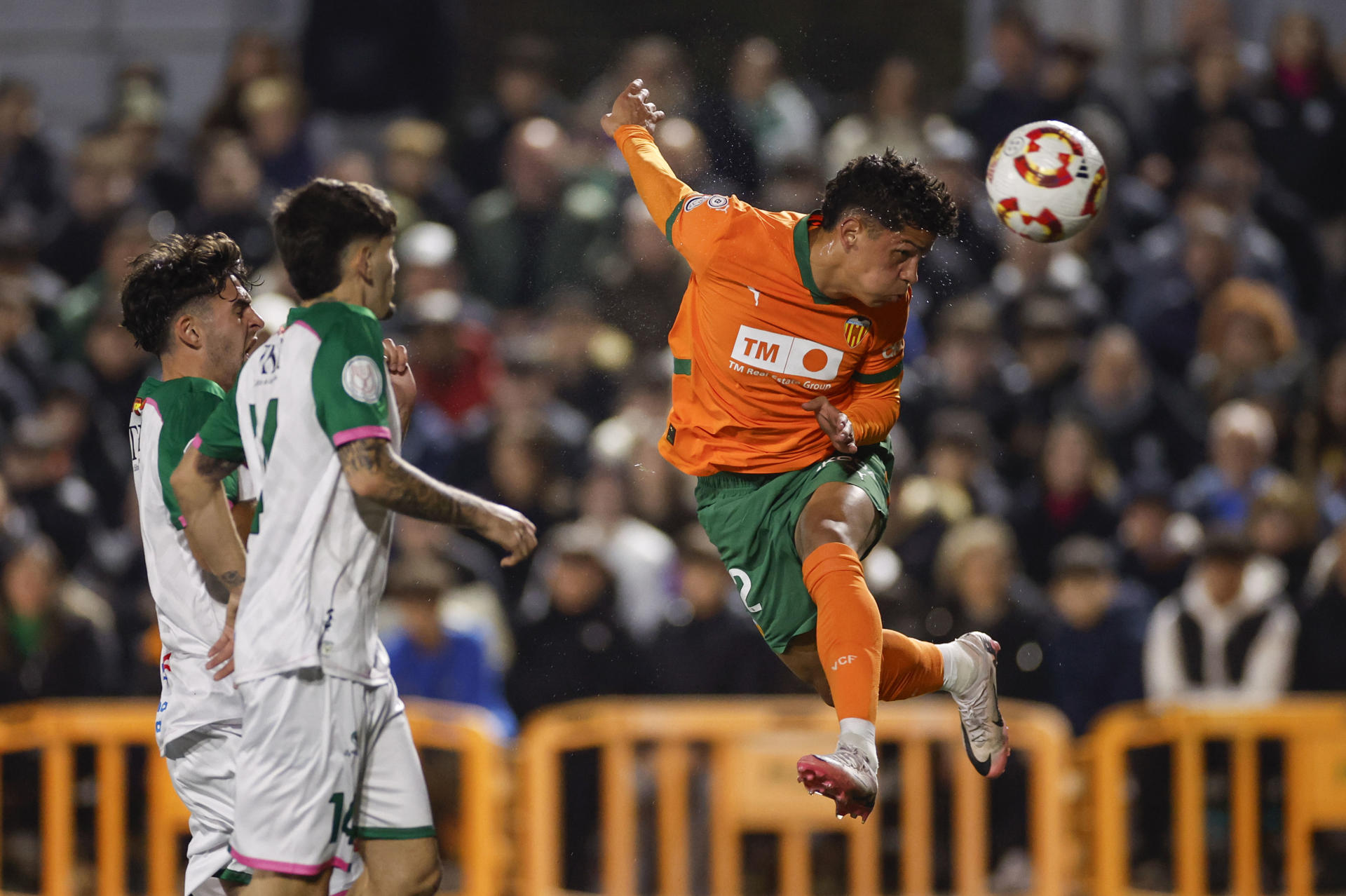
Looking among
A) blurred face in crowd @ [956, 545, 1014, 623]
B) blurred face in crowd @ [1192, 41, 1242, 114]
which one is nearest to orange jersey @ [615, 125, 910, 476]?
blurred face in crowd @ [956, 545, 1014, 623]

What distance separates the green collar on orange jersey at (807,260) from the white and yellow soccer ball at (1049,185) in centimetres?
54

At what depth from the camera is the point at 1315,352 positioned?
10273mm

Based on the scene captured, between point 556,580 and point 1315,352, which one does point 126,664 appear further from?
point 1315,352

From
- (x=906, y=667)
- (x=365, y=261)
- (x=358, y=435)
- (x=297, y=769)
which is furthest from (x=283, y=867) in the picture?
(x=906, y=667)

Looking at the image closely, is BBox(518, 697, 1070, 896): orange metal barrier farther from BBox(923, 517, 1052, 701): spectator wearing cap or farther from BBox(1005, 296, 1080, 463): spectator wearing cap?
BBox(1005, 296, 1080, 463): spectator wearing cap

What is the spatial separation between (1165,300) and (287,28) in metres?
6.72

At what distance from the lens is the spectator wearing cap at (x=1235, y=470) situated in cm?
920

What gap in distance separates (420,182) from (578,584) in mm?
3034

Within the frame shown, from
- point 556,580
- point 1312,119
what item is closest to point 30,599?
point 556,580

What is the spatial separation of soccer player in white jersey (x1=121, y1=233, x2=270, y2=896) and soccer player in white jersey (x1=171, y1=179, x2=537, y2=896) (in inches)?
14.4

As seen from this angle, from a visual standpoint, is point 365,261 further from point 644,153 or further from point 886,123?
point 886,123

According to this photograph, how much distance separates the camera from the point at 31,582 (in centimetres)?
906

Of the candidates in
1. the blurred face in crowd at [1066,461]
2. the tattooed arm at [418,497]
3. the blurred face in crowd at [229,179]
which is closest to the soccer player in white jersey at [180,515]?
the tattooed arm at [418,497]

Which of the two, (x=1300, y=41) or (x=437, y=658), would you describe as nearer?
(x=437, y=658)
